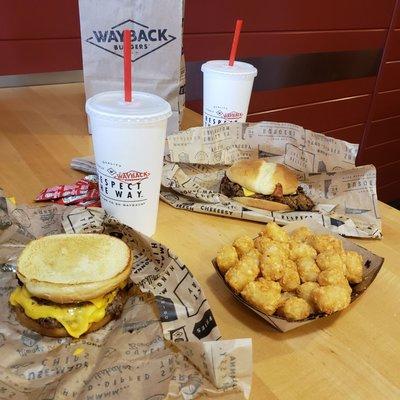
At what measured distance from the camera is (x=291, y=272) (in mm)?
896

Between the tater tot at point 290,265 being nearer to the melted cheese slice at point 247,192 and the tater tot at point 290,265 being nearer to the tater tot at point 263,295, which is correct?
the tater tot at point 263,295

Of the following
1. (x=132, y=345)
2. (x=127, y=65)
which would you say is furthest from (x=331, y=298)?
(x=127, y=65)

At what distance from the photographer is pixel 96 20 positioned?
1.32m

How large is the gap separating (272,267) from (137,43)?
33.8 inches

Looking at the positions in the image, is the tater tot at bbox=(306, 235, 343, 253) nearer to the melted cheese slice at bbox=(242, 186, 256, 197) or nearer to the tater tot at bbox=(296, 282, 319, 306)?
the tater tot at bbox=(296, 282, 319, 306)

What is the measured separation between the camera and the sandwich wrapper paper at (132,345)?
680mm

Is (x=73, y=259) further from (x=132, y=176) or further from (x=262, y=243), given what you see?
(x=262, y=243)

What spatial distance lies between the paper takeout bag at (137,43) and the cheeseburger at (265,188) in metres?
0.40

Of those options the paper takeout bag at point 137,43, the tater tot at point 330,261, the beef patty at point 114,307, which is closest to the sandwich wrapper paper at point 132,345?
the beef patty at point 114,307

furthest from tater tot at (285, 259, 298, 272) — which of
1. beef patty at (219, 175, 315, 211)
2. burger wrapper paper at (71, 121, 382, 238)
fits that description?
beef patty at (219, 175, 315, 211)

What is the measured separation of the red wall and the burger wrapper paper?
1114 mm

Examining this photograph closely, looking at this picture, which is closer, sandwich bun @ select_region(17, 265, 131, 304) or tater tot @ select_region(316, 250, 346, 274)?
sandwich bun @ select_region(17, 265, 131, 304)

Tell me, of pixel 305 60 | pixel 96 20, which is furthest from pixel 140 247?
pixel 305 60

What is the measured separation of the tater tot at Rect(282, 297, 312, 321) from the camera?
80 cm
